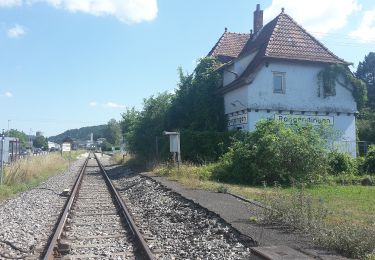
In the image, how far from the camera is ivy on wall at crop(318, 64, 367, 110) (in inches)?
1174

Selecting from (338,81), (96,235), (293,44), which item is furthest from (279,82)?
(96,235)

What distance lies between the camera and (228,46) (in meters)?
37.2

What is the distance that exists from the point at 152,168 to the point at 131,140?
30.8ft

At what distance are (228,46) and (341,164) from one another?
16650mm

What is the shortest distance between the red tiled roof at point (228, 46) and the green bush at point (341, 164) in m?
14.6

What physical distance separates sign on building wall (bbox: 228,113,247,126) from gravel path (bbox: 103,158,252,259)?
45.4ft

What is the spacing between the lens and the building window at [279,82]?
95.8 ft

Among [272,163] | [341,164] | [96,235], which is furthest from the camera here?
[341,164]

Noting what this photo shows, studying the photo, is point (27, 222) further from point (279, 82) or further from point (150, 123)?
point (150, 123)

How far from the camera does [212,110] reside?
104 ft

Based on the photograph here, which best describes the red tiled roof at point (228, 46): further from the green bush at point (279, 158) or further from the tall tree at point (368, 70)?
the tall tree at point (368, 70)

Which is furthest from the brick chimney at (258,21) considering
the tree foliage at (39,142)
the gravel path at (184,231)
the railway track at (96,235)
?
the tree foliage at (39,142)

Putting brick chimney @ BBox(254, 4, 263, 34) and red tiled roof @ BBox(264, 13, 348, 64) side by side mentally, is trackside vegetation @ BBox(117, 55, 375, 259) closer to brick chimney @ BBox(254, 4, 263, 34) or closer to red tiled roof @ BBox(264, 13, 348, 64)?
red tiled roof @ BBox(264, 13, 348, 64)

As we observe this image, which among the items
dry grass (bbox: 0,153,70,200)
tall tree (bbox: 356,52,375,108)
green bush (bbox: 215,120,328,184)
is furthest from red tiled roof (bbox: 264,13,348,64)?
tall tree (bbox: 356,52,375,108)
